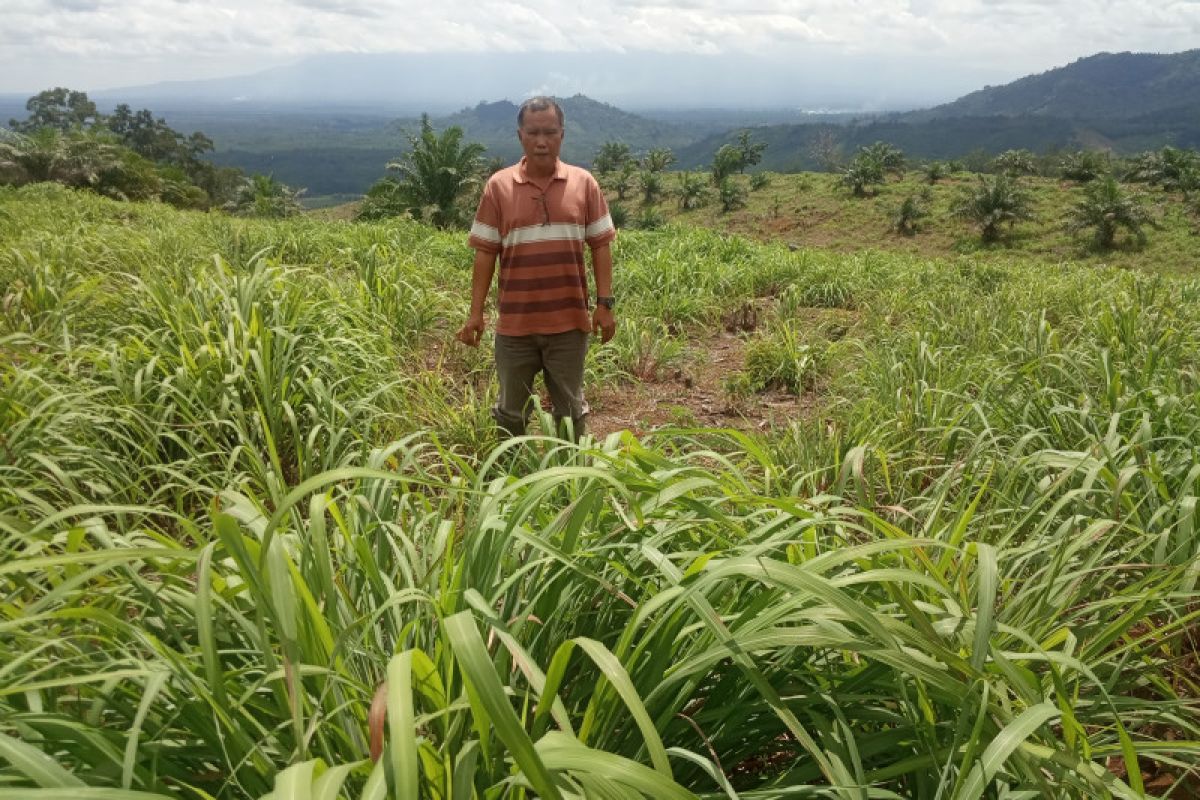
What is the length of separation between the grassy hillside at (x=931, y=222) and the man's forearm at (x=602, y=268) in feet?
84.5

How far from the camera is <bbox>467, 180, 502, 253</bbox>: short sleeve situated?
122 inches

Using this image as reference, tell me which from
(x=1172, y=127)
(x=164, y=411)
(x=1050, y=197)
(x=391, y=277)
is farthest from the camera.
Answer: (x=1172, y=127)

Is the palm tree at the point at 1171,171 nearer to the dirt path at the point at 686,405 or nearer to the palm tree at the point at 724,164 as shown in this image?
the palm tree at the point at 724,164

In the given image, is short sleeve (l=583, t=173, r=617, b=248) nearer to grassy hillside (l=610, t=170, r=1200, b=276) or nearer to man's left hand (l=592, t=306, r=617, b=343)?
man's left hand (l=592, t=306, r=617, b=343)

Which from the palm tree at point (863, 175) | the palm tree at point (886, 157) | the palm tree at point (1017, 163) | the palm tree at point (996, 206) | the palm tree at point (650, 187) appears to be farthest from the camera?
the palm tree at point (650, 187)

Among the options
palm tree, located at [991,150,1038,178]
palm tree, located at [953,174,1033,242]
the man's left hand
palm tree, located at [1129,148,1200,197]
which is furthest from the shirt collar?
palm tree, located at [991,150,1038,178]

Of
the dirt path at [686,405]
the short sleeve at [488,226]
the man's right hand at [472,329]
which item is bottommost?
the dirt path at [686,405]

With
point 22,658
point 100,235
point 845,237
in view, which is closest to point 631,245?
point 100,235

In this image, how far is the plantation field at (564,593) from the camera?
100cm

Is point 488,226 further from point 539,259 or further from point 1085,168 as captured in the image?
point 1085,168

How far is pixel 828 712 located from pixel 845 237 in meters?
37.9

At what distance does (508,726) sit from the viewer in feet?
2.59

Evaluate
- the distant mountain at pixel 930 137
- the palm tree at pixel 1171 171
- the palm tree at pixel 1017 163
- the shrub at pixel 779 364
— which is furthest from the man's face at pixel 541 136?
the distant mountain at pixel 930 137

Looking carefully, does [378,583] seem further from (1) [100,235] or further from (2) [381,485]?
(1) [100,235]
